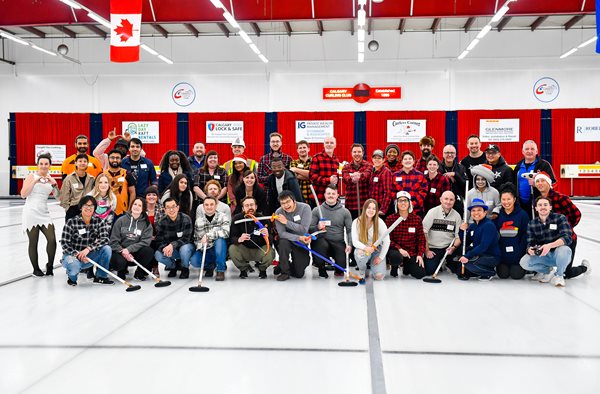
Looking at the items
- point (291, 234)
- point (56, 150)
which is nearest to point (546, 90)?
point (291, 234)

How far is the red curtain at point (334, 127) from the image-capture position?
17.6m

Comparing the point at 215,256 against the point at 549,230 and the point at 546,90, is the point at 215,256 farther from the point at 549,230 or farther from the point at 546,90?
the point at 546,90

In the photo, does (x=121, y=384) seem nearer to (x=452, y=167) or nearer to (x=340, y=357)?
(x=340, y=357)

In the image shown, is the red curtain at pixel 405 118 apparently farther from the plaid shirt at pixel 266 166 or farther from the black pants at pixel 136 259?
the black pants at pixel 136 259

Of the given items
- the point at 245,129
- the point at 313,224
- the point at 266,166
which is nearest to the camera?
the point at 313,224

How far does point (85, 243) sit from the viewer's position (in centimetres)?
490

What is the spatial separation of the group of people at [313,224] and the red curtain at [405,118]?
38.6ft

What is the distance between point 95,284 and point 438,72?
50.1 feet

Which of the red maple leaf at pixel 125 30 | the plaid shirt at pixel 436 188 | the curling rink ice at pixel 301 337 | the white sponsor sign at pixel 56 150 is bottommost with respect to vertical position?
the curling rink ice at pixel 301 337

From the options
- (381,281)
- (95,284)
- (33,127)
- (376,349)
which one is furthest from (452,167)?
(33,127)

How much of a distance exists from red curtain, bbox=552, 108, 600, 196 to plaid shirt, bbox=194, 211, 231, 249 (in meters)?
15.6

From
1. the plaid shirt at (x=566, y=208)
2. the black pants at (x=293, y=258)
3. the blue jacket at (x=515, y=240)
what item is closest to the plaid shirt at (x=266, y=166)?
the black pants at (x=293, y=258)

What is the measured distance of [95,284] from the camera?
489 cm

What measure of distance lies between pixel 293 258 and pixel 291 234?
27 cm
